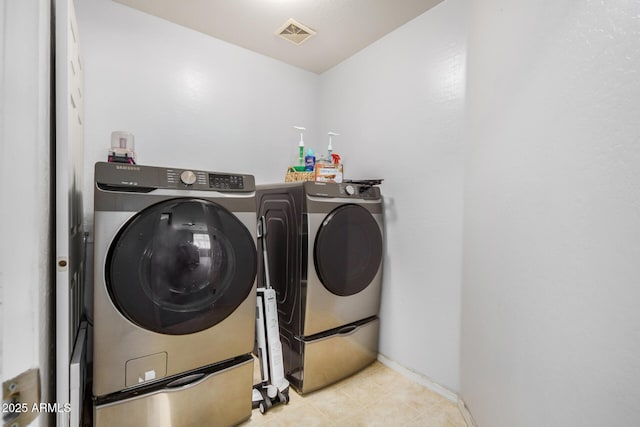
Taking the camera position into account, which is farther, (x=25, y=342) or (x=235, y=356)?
(x=235, y=356)

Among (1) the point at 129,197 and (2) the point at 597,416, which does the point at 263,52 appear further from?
(2) the point at 597,416

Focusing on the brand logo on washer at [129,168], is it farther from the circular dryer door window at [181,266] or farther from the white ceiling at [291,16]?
the white ceiling at [291,16]

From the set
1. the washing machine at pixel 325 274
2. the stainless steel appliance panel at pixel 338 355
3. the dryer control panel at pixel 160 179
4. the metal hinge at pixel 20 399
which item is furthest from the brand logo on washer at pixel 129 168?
the stainless steel appliance panel at pixel 338 355

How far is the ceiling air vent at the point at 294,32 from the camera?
1930 millimetres

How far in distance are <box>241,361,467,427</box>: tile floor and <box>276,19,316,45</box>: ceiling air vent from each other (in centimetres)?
230

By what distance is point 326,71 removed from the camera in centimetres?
259

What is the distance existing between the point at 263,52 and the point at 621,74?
7.29ft

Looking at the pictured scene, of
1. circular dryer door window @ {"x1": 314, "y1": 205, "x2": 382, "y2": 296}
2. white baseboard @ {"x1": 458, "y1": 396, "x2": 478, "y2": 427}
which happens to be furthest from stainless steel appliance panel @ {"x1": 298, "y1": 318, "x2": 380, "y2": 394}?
white baseboard @ {"x1": 458, "y1": 396, "x2": 478, "y2": 427}

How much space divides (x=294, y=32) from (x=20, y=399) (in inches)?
87.7

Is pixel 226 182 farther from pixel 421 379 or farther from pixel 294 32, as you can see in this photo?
pixel 421 379

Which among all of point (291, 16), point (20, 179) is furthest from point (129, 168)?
point (291, 16)

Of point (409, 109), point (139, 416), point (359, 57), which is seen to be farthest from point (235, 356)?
point (359, 57)

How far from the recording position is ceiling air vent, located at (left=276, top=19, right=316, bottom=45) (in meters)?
1.93

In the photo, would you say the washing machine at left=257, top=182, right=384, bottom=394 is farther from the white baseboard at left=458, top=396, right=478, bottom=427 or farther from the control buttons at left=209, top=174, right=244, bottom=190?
the white baseboard at left=458, top=396, right=478, bottom=427
